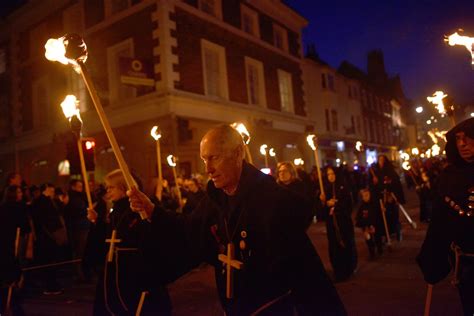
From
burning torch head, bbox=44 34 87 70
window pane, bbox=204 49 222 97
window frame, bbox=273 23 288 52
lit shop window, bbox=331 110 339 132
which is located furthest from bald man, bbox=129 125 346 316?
lit shop window, bbox=331 110 339 132

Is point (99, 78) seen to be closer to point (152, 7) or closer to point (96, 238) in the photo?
point (152, 7)

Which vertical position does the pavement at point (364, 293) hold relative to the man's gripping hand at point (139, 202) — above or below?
below

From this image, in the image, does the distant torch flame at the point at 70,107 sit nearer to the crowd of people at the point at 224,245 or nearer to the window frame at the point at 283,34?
the crowd of people at the point at 224,245

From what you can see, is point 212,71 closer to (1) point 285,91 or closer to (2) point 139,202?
(1) point 285,91

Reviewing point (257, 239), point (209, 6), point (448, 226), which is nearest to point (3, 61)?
point (209, 6)

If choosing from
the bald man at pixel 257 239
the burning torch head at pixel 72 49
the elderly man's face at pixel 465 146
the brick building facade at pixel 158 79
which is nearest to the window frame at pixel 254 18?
the brick building facade at pixel 158 79

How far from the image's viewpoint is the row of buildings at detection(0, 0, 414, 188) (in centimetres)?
1448

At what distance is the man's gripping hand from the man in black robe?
7.49 ft

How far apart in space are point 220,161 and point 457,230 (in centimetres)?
209

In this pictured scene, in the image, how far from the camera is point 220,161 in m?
2.45

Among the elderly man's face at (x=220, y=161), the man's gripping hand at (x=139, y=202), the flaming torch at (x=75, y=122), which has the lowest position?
the man's gripping hand at (x=139, y=202)

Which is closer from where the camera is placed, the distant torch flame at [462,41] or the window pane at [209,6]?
the distant torch flame at [462,41]

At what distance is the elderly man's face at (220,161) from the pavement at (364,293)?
93.4 inches

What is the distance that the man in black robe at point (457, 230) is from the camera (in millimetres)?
3016
